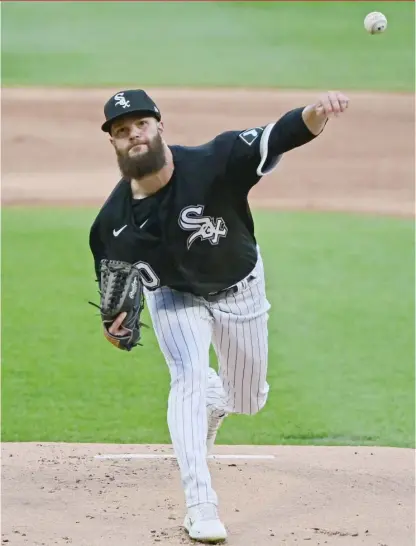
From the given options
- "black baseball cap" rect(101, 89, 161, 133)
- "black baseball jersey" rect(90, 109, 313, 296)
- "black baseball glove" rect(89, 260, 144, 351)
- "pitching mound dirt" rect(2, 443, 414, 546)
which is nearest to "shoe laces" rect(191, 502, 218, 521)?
"pitching mound dirt" rect(2, 443, 414, 546)

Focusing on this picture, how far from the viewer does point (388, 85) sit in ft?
69.7

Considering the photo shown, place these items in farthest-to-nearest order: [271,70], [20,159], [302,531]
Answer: [271,70], [20,159], [302,531]

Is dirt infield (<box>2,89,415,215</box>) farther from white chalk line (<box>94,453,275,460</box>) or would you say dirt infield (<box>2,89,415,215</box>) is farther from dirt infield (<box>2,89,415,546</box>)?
dirt infield (<box>2,89,415,546</box>)

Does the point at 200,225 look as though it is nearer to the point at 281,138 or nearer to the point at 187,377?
the point at 281,138

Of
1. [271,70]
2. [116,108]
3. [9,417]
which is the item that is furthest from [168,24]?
[116,108]

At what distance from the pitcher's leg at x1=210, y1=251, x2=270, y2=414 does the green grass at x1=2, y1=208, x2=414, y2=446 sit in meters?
1.28

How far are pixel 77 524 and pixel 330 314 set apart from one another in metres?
4.55

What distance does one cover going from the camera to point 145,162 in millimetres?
4633

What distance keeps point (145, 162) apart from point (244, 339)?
93 centimetres

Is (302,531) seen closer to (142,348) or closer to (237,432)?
(237,432)

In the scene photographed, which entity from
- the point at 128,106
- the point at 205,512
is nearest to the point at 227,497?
the point at 205,512

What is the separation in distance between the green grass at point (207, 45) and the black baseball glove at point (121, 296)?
650 inches

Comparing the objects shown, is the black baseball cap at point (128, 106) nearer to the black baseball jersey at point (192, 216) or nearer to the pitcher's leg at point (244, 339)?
the black baseball jersey at point (192, 216)

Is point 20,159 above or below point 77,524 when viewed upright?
above
